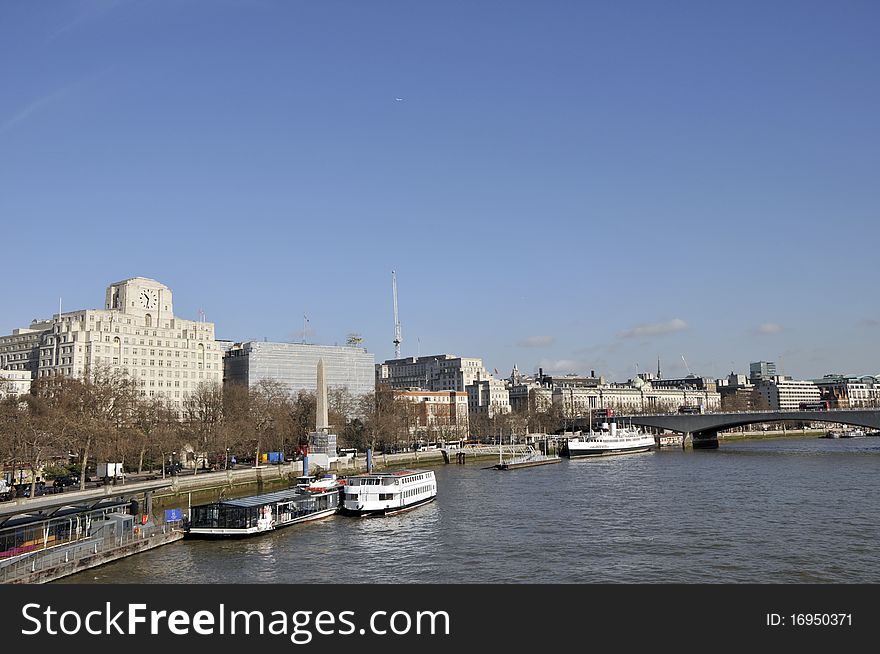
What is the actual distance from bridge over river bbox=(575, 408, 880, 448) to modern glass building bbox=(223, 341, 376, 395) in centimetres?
5703

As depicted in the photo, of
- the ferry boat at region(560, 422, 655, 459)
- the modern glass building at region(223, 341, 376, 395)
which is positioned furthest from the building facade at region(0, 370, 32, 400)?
the ferry boat at region(560, 422, 655, 459)

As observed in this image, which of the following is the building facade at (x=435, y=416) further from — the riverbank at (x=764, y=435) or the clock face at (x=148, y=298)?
the riverbank at (x=764, y=435)

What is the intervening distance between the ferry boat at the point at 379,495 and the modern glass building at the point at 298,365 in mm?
96943

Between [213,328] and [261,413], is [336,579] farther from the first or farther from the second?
[213,328]

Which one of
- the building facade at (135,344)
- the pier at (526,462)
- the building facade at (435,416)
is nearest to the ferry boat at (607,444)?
the pier at (526,462)

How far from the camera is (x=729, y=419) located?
134750 millimetres

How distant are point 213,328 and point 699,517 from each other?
116m

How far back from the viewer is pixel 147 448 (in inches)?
3103

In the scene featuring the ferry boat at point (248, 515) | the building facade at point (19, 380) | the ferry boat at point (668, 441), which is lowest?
the ferry boat at point (668, 441)

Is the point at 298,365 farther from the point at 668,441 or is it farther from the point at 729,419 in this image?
the point at 729,419

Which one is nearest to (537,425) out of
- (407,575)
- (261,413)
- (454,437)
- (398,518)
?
(454,437)

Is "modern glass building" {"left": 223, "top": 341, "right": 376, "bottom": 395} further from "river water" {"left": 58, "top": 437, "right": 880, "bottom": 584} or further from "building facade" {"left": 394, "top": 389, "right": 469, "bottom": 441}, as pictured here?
"river water" {"left": 58, "top": 437, "right": 880, "bottom": 584}

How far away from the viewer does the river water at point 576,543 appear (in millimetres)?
35312

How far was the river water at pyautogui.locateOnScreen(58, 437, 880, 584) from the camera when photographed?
35312 millimetres
